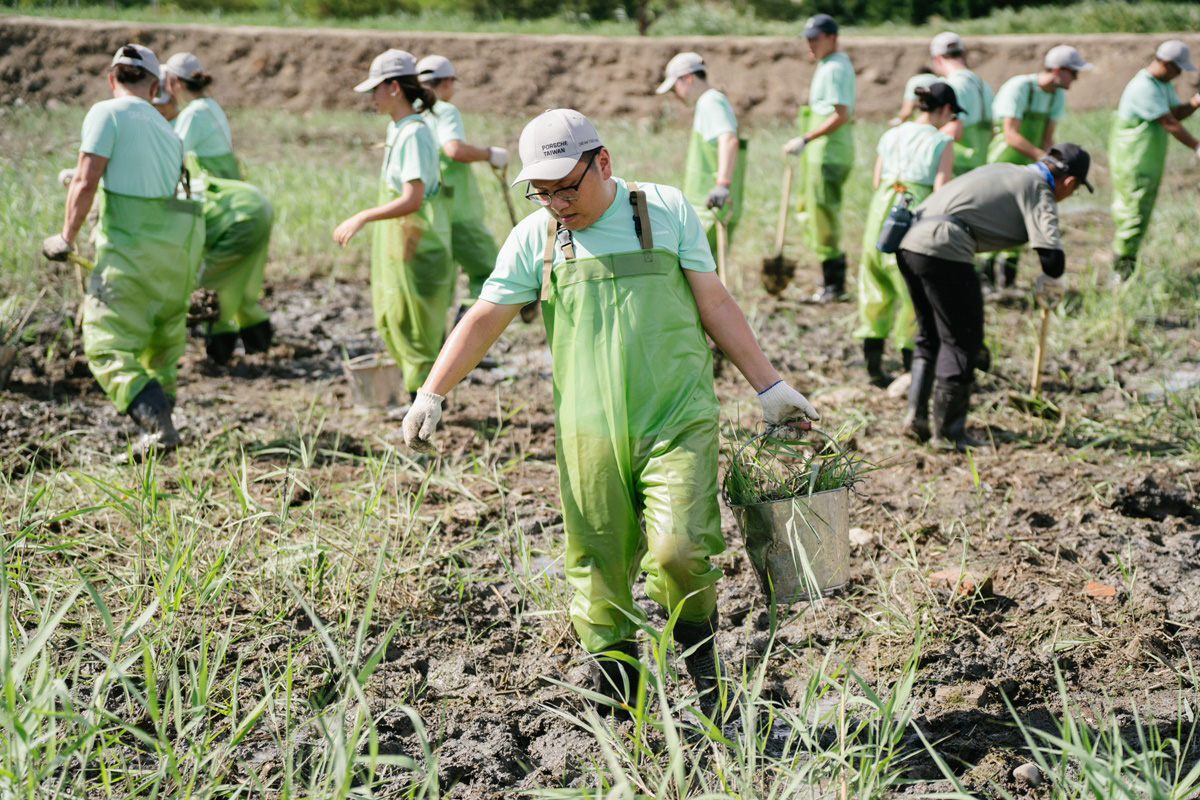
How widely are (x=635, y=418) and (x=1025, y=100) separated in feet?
18.8

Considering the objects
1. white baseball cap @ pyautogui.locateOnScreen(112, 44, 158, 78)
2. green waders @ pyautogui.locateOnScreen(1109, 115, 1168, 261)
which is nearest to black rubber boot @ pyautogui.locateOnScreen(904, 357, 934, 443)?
green waders @ pyautogui.locateOnScreen(1109, 115, 1168, 261)

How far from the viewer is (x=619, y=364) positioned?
2.77m

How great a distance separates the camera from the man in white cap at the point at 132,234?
4625 mm

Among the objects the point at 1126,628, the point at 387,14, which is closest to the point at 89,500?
the point at 1126,628

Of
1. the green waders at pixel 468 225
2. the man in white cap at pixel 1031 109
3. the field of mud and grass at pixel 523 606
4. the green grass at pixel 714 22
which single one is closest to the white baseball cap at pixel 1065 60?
the man in white cap at pixel 1031 109

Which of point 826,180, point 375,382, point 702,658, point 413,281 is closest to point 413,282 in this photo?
point 413,281

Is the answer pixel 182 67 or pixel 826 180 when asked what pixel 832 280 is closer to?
pixel 826 180

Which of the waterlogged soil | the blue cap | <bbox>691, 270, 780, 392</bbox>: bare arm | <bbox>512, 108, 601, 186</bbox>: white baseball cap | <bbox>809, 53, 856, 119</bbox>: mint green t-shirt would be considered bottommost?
the waterlogged soil

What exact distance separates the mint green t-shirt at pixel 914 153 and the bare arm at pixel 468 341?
10.9ft

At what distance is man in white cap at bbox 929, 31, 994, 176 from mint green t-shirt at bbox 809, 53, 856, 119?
57 centimetres

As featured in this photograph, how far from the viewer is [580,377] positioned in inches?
111

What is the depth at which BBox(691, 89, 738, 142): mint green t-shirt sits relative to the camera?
20.4 feet

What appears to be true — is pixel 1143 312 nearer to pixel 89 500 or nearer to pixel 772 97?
pixel 89 500

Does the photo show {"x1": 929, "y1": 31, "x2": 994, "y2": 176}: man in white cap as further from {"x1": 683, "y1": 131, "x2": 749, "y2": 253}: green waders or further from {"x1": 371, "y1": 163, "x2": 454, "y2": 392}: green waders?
{"x1": 371, "y1": 163, "x2": 454, "y2": 392}: green waders
